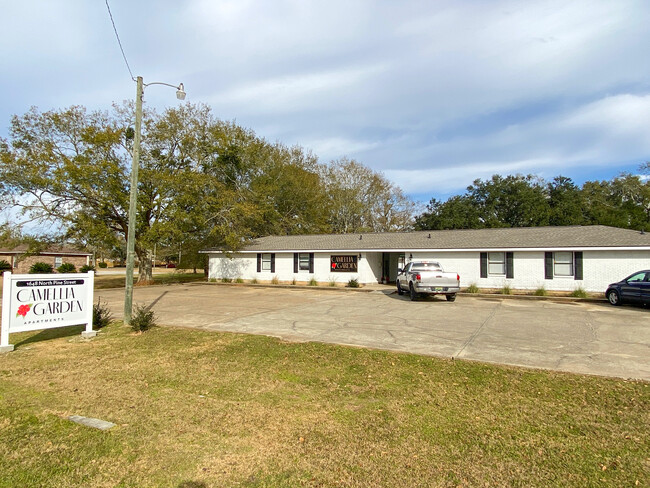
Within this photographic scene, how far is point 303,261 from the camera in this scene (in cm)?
2752

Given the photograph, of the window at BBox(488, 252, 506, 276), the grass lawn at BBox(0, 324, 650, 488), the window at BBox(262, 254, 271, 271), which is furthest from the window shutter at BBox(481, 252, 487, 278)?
the grass lawn at BBox(0, 324, 650, 488)

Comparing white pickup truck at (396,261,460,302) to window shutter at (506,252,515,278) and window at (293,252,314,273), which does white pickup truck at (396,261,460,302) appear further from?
window at (293,252,314,273)

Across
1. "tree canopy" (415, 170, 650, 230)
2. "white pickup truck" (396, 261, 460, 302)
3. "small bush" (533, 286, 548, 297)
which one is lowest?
"small bush" (533, 286, 548, 297)

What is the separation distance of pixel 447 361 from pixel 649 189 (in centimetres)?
5655

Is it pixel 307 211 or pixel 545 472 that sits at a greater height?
pixel 307 211

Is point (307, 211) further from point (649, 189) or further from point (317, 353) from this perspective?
point (649, 189)

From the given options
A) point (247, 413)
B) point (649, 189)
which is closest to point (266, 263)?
point (247, 413)

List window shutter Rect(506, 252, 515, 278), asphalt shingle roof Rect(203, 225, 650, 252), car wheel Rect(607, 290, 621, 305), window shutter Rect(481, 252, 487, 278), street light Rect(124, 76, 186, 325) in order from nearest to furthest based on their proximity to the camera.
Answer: street light Rect(124, 76, 186, 325)
car wheel Rect(607, 290, 621, 305)
asphalt shingle roof Rect(203, 225, 650, 252)
window shutter Rect(506, 252, 515, 278)
window shutter Rect(481, 252, 487, 278)

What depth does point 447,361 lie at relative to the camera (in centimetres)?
658

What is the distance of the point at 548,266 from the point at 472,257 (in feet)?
12.5

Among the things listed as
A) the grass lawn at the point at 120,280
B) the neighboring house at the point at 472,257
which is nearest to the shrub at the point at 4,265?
the grass lawn at the point at 120,280

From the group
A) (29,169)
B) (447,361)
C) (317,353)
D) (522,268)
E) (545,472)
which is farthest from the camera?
(29,169)

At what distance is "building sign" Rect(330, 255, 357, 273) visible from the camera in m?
25.9

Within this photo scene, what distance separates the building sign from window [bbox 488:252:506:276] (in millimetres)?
8397
